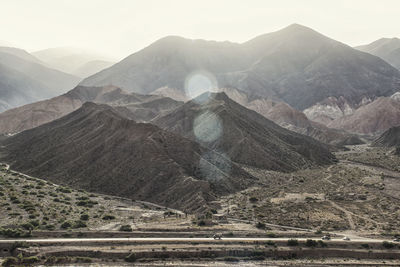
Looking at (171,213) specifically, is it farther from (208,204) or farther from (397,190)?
(397,190)

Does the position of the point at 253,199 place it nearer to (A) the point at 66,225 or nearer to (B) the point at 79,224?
(B) the point at 79,224

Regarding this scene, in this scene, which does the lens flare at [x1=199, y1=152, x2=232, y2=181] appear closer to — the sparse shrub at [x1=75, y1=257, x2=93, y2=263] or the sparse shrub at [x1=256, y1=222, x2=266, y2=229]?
the sparse shrub at [x1=256, y1=222, x2=266, y2=229]

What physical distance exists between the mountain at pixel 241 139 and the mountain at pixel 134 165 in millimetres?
19343

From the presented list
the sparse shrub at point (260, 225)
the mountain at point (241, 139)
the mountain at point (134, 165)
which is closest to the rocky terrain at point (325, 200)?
the sparse shrub at point (260, 225)

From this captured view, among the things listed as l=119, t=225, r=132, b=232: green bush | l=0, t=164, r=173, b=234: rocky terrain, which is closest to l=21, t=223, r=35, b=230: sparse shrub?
l=0, t=164, r=173, b=234: rocky terrain

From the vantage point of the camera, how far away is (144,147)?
299 ft

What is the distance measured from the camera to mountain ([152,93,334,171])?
11719cm

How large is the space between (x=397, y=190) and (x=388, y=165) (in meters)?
44.9

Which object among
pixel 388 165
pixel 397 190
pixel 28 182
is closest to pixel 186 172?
pixel 28 182

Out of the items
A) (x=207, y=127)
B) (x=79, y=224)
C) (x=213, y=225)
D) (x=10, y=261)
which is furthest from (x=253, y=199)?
(x=207, y=127)

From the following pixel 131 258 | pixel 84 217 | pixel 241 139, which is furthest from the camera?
pixel 241 139

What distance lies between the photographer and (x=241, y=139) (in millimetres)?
122938

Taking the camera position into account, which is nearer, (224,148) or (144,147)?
(144,147)

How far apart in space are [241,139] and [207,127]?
20574 millimetres
